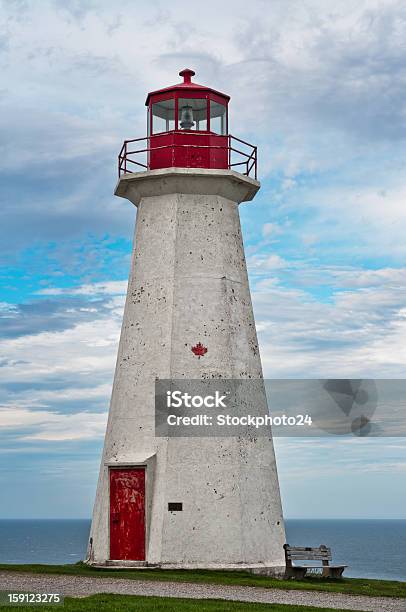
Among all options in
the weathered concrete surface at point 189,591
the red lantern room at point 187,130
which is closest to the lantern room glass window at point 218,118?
the red lantern room at point 187,130

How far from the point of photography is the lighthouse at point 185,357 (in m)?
18.5

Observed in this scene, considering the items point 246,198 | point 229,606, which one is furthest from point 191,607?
point 246,198

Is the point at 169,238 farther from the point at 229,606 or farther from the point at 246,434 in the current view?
the point at 229,606

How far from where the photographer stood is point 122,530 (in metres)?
18.8

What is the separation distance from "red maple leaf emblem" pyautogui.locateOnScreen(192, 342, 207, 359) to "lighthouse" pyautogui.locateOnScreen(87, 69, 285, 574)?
0.07 ft

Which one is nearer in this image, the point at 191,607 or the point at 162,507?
the point at 191,607

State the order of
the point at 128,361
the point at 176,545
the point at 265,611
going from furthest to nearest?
the point at 128,361, the point at 176,545, the point at 265,611

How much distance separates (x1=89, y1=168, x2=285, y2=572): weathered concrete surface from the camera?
18.5 m

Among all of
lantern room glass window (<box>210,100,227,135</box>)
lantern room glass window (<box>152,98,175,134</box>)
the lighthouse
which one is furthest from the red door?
lantern room glass window (<box>210,100,227,135</box>)

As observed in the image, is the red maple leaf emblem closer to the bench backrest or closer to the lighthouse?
the lighthouse

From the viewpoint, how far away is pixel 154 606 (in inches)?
501

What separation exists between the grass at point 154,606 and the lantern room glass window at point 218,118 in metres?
11.0

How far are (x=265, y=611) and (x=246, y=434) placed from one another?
266 inches

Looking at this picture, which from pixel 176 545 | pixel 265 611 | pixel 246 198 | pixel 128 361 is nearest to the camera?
pixel 265 611
